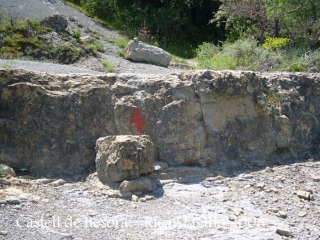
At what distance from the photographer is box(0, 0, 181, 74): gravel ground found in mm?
10523

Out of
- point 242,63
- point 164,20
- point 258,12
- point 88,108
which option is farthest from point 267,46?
point 164,20

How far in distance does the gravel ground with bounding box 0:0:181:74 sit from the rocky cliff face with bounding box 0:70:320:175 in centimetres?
270

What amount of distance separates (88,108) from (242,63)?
4.25 m

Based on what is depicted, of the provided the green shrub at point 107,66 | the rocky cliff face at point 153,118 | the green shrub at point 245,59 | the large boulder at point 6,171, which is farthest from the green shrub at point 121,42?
the large boulder at point 6,171

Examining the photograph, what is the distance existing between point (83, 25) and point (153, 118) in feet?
30.1

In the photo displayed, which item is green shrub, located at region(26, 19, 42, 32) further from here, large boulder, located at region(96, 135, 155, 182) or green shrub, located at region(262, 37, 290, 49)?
large boulder, located at region(96, 135, 155, 182)

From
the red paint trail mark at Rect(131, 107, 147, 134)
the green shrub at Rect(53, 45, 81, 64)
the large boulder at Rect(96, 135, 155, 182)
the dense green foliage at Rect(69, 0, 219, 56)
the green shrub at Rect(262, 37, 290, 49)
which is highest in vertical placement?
the dense green foliage at Rect(69, 0, 219, 56)

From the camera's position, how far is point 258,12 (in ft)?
44.2

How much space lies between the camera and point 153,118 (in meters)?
7.19

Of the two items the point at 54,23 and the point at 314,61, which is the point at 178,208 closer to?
the point at 314,61

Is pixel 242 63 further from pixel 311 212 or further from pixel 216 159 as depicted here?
pixel 311 212

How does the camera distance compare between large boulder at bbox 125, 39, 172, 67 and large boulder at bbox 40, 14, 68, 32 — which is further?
large boulder at bbox 40, 14, 68, 32

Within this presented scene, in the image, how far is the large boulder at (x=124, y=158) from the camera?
20.7 ft

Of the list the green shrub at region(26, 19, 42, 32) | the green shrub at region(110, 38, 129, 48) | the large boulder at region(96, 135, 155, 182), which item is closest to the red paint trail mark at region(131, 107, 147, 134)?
the large boulder at region(96, 135, 155, 182)
